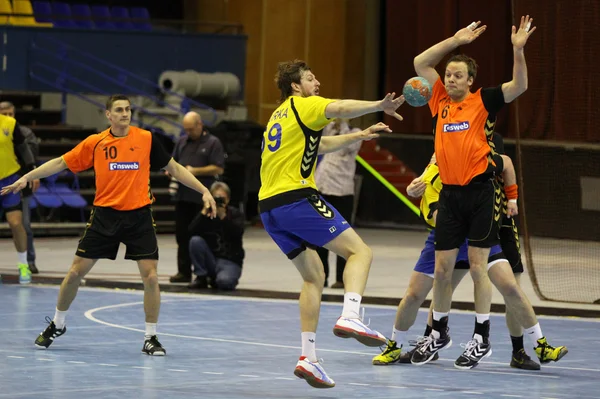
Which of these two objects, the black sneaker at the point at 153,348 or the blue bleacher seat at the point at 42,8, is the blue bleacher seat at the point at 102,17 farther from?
the black sneaker at the point at 153,348

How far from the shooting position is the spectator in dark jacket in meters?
14.8

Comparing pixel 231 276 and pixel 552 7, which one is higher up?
pixel 552 7

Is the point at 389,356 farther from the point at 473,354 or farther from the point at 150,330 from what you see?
the point at 150,330

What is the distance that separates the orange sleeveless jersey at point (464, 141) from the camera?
954 cm

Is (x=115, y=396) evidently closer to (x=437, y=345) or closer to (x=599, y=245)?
(x=437, y=345)

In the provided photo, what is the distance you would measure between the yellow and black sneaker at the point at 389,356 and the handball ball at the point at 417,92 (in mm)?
2297

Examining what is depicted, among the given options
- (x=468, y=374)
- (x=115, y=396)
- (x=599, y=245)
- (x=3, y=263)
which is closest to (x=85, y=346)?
(x=115, y=396)

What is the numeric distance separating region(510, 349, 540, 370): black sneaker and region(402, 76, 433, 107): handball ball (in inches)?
95.2

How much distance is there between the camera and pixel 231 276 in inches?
587

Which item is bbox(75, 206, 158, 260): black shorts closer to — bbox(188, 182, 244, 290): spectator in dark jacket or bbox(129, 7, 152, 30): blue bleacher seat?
bbox(188, 182, 244, 290): spectator in dark jacket

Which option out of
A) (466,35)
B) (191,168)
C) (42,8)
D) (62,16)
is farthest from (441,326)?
(42,8)

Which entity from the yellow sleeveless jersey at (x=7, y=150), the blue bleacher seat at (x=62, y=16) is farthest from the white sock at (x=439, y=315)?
the blue bleacher seat at (x=62, y=16)

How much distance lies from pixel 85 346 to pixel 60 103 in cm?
1480

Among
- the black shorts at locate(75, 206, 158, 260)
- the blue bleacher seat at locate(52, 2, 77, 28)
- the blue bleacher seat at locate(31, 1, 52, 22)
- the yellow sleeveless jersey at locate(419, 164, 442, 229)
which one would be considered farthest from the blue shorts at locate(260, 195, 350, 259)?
the blue bleacher seat at locate(31, 1, 52, 22)
